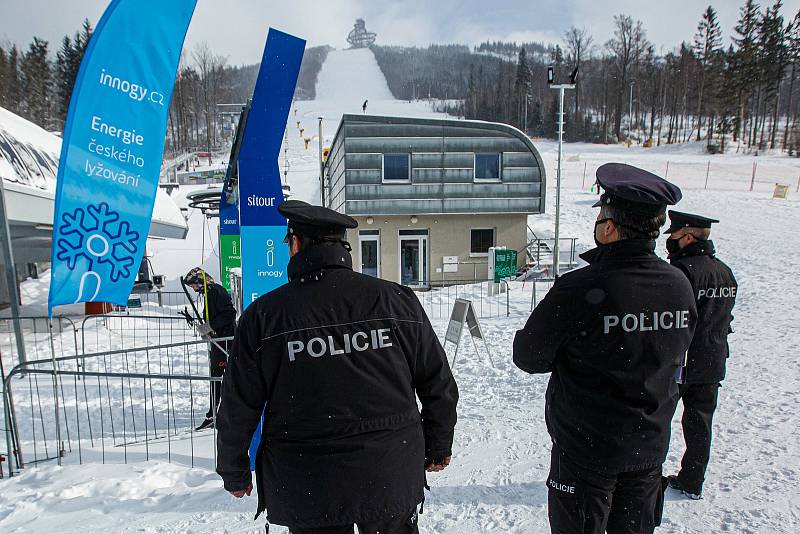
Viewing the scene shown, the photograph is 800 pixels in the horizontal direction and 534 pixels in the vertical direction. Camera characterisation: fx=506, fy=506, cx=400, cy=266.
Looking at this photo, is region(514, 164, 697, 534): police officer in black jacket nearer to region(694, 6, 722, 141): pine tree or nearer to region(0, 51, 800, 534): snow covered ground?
region(0, 51, 800, 534): snow covered ground

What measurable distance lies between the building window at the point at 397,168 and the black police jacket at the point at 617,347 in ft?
62.9

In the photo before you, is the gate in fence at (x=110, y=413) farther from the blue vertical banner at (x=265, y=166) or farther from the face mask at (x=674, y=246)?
the face mask at (x=674, y=246)

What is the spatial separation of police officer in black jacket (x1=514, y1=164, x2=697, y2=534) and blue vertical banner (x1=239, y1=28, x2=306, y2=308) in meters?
3.52

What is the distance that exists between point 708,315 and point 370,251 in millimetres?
19026

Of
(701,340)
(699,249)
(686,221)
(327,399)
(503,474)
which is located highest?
(686,221)

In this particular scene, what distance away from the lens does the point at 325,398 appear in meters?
2.10

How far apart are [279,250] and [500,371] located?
415 cm

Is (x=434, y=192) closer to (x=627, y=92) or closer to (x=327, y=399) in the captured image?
(x=327, y=399)

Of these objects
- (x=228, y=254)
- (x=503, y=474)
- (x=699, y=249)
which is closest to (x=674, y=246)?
(x=699, y=249)

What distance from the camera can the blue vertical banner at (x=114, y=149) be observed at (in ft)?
16.4

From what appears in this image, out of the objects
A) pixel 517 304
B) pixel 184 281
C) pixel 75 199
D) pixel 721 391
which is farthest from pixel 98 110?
pixel 517 304

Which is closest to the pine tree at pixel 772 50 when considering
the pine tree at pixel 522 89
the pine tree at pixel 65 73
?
the pine tree at pixel 522 89

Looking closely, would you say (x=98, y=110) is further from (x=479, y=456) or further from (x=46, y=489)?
(x=479, y=456)

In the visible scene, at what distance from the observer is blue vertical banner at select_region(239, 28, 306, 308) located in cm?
521
